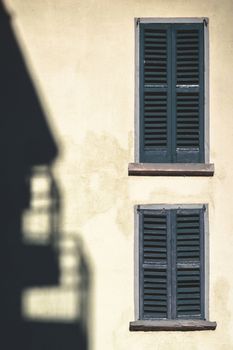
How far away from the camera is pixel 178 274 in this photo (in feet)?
32.8

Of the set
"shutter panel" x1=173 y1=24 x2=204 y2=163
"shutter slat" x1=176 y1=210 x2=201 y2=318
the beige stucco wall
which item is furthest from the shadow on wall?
"shutter panel" x1=173 y1=24 x2=204 y2=163

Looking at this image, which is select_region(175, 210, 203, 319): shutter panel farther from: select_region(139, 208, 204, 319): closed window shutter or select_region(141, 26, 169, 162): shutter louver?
select_region(141, 26, 169, 162): shutter louver

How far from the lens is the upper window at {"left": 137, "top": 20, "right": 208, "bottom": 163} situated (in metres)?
10.1

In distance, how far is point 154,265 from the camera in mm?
9961

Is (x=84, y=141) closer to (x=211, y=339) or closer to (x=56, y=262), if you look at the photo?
(x=56, y=262)

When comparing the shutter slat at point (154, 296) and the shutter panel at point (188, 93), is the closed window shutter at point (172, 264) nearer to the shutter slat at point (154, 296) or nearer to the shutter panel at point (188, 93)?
the shutter slat at point (154, 296)

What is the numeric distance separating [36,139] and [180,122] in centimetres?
224

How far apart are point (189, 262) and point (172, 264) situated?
0.26 m

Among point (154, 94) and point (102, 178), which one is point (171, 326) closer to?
point (102, 178)

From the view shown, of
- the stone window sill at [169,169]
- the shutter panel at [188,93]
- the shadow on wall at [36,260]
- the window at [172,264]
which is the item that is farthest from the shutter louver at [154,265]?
the shutter panel at [188,93]

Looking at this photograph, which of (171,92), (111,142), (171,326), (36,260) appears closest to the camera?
(171,326)

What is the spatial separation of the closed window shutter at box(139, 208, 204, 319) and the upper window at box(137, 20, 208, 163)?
0.93m

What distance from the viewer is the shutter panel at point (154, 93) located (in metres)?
10.1

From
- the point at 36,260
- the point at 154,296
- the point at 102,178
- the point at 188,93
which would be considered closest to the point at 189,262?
the point at 154,296
